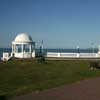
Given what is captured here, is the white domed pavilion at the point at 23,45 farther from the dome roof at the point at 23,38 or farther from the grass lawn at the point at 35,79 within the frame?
the grass lawn at the point at 35,79

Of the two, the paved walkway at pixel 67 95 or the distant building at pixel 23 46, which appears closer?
the paved walkway at pixel 67 95

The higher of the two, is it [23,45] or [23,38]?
[23,38]

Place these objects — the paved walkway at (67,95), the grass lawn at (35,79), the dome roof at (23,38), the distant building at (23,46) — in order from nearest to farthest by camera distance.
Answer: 1. the paved walkway at (67,95)
2. the grass lawn at (35,79)
3. the distant building at (23,46)
4. the dome roof at (23,38)

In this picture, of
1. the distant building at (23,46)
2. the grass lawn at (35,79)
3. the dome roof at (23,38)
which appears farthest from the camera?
the dome roof at (23,38)

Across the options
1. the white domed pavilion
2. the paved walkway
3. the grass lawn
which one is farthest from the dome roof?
the paved walkway

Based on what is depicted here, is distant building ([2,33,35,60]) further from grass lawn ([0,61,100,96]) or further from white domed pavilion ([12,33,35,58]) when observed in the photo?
grass lawn ([0,61,100,96])

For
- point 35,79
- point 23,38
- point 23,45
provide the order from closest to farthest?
1. point 35,79
2. point 23,38
3. point 23,45

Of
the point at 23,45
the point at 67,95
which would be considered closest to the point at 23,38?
the point at 23,45

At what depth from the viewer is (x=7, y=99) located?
9.34 meters

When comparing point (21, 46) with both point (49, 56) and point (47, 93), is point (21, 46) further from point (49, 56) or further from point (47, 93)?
point (47, 93)

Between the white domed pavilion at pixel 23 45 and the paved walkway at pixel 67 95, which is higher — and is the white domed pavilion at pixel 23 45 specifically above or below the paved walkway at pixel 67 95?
above

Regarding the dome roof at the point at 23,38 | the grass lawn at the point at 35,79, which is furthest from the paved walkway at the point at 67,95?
the dome roof at the point at 23,38

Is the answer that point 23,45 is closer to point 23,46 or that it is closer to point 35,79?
point 23,46

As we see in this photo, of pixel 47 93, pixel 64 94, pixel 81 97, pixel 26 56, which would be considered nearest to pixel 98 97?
pixel 81 97
